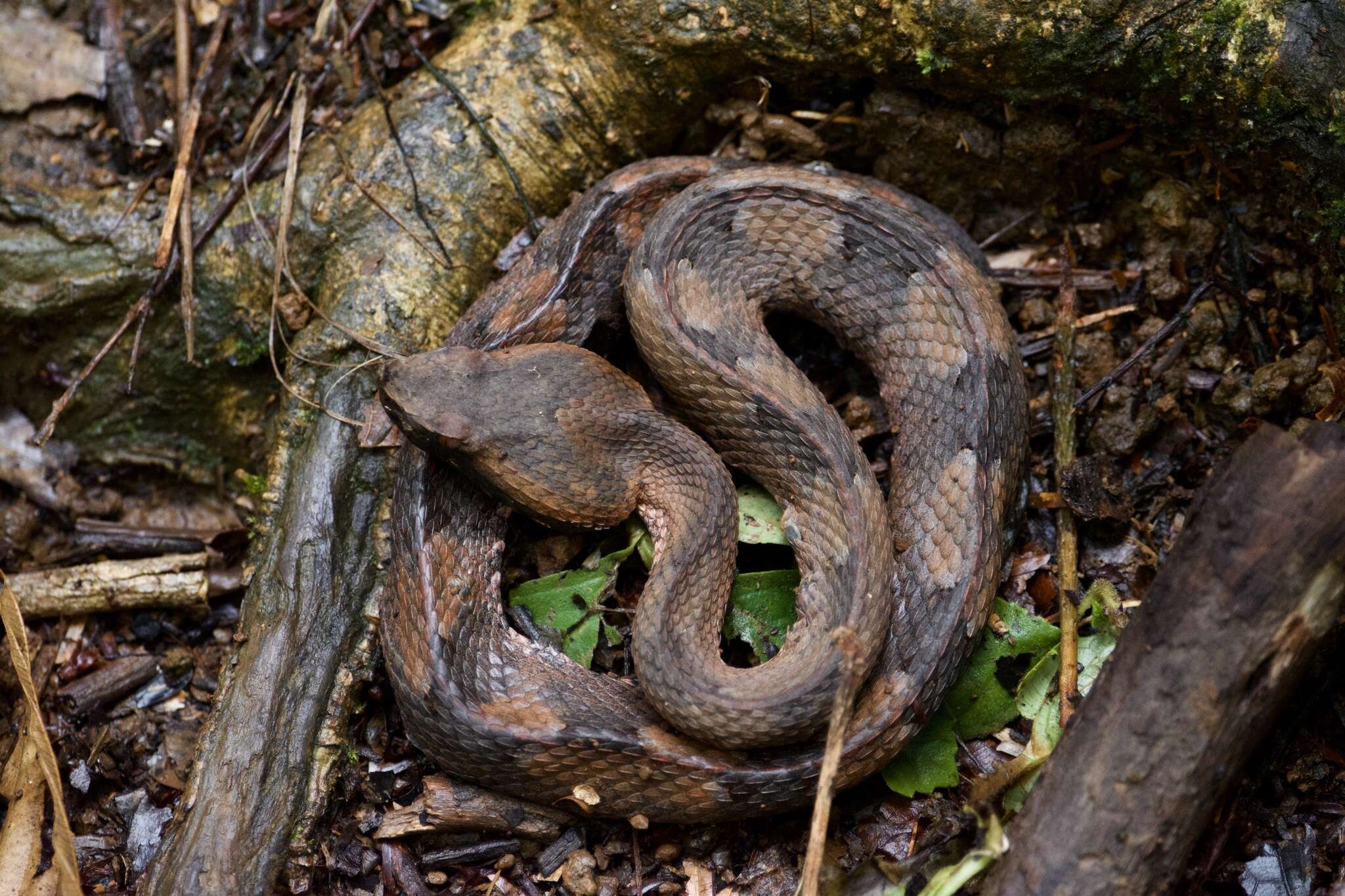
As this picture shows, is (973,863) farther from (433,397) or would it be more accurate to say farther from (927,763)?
(433,397)

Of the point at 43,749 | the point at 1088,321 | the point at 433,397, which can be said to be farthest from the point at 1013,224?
the point at 43,749

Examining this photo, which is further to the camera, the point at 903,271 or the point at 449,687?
the point at 903,271

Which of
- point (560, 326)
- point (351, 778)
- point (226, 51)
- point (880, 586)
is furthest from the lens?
point (226, 51)

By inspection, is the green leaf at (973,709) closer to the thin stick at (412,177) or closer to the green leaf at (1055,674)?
the green leaf at (1055,674)

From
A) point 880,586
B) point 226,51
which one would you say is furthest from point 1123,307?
point 226,51

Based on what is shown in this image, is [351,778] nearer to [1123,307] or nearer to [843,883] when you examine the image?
[843,883]

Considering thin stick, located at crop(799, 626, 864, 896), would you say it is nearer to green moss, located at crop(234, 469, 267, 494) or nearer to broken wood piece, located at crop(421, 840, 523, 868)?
broken wood piece, located at crop(421, 840, 523, 868)

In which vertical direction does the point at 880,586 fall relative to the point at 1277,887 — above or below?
above
